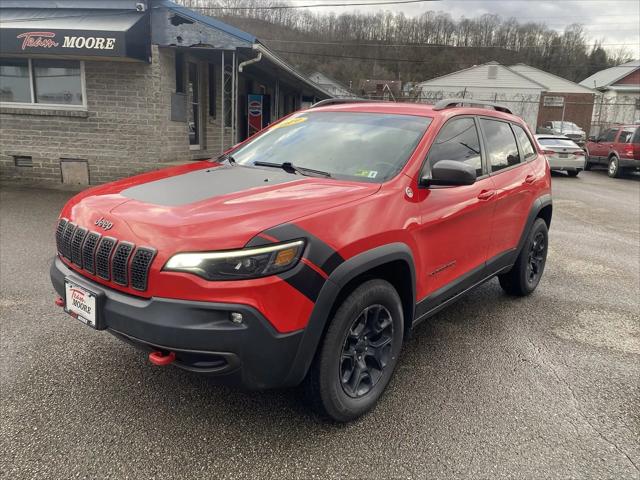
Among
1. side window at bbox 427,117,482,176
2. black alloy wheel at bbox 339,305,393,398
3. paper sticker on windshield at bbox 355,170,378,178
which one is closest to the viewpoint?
black alloy wheel at bbox 339,305,393,398

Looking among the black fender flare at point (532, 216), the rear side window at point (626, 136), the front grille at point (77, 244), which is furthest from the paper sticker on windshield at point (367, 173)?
the rear side window at point (626, 136)

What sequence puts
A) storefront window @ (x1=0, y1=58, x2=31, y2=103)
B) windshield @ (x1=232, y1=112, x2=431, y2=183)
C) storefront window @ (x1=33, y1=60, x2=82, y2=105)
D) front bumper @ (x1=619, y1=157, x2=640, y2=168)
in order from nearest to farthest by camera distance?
windshield @ (x1=232, y1=112, x2=431, y2=183), storefront window @ (x1=33, y1=60, x2=82, y2=105), storefront window @ (x1=0, y1=58, x2=31, y2=103), front bumper @ (x1=619, y1=157, x2=640, y2=168)

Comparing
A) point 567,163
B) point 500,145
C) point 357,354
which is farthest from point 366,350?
point 567,163

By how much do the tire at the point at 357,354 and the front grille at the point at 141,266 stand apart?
917 millimetres

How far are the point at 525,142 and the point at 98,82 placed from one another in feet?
27.1

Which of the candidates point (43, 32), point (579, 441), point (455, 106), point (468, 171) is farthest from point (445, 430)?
point (43, 32)

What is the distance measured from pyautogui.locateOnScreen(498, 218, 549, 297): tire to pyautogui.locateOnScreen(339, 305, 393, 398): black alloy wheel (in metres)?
2.32

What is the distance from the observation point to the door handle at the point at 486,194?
12.1ft

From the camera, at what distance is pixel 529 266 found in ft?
16.1

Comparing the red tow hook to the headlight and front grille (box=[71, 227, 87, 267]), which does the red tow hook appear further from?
front grille (box=[71, 227, 87, 267])

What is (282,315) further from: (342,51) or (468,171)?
(342,51)

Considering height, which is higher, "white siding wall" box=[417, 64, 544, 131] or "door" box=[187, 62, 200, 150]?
"white siding wall" box=[417, 64, 544, 131]

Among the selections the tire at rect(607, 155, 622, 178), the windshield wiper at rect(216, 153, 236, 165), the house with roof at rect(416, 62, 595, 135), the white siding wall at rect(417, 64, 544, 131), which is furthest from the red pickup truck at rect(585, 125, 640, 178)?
the white siding wall at rect(417, 64, 544, 131)

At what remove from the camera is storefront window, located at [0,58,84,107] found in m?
9.84
